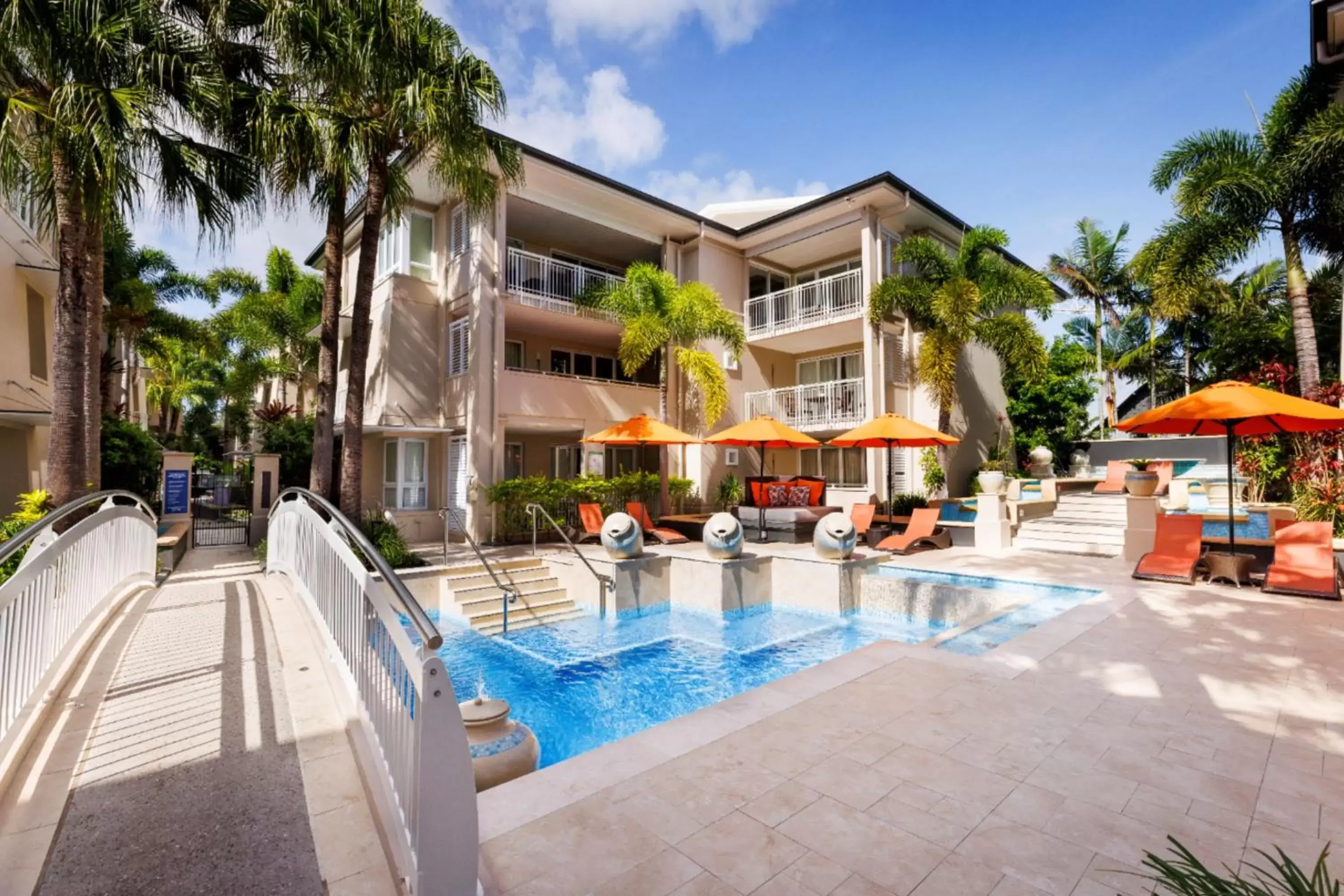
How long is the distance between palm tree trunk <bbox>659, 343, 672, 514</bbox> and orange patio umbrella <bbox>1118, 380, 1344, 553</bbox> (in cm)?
1060

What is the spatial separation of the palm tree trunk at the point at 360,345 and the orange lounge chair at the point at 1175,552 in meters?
13.4

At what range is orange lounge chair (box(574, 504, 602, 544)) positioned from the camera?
50.2 ft

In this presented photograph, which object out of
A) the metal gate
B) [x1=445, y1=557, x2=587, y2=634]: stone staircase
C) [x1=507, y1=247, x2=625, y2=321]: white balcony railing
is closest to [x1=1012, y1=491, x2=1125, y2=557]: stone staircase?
[x1=445, y1=557, x2=587, y2=634]: stone staircase

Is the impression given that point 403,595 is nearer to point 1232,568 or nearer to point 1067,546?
point 1232,568

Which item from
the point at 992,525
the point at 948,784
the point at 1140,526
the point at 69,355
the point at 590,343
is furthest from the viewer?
the point at 590,343

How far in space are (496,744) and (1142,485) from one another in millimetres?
12340

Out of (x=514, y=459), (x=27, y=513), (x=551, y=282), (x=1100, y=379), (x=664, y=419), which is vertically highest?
(x=551, y=282)

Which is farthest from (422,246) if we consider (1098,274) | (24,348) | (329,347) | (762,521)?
(1098,274)

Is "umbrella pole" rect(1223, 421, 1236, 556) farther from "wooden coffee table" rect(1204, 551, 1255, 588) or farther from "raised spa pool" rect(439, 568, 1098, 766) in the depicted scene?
"raised spa pool" rect(439, 568, 1098, 766)

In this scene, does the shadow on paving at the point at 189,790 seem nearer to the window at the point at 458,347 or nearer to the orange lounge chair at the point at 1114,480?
the window at the point at 458,347

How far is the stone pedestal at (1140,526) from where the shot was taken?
1181 centimetres

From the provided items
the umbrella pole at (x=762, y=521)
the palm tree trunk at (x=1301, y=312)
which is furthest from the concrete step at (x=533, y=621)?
the palm tree trunk at (x=1301, y=312)

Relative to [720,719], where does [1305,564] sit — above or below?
above

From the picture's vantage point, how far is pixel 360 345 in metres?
12.0
